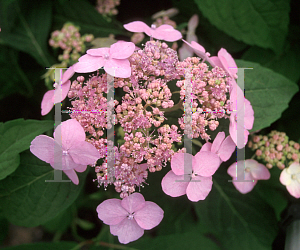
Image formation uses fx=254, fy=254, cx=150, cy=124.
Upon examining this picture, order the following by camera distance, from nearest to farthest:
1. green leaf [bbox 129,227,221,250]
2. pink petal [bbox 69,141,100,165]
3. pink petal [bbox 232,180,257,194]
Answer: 1. pink petal [bbox 69,141,100,165]
2. pink petal [bbox 232,180,257,194]
3. green leaf [bbox 129,227,221,250]

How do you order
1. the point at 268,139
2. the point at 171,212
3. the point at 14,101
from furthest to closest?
the point at 14,101, the point at 171,212, the point at 268,139

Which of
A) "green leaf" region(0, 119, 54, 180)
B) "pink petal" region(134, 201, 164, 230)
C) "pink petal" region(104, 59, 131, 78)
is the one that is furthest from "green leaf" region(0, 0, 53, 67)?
"pink petal" region(134, 201, 164, 230)

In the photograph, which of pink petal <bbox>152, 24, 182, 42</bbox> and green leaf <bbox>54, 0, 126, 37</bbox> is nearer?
pink petal <bbox>152, 24, 182, 42</bbox>

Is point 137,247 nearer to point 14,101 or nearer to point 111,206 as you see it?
point 111,206

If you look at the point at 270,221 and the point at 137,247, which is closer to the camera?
the point at 270,221

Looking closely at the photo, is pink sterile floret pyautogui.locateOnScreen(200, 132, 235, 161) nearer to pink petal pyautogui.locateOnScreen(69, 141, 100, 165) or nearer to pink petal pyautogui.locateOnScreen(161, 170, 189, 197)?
pink petal pyautogui.locateOnScreen(161, 170, 189, 197)

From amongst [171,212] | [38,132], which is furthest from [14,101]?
[171,212]

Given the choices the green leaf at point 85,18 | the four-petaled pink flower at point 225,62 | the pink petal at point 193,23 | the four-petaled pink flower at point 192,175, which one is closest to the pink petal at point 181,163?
the four-petaled pink flower at point 192,175

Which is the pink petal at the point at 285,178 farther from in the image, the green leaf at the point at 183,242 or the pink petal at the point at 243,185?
the green leaf at the point at 183,242
